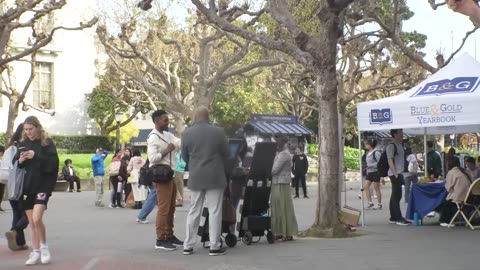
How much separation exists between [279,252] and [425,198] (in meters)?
5.00

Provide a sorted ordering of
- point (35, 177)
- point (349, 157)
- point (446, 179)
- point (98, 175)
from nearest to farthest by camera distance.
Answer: point (35, 177), point (446, 179), point (98, 175), point (349, 157)

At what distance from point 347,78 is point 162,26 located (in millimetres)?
8876

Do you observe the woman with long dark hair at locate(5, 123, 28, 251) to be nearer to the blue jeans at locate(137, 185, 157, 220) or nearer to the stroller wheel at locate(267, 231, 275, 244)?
the stroller wheel at locate(267, 231, 275, 244)

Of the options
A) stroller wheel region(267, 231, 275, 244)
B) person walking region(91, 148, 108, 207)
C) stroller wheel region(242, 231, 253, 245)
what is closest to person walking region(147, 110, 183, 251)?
stroller wheel region(242, 231, 253, 245)

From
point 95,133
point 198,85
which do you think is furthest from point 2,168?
point 95,133

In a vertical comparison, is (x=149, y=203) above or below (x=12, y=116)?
below

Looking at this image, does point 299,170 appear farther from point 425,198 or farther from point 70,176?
point 425,198

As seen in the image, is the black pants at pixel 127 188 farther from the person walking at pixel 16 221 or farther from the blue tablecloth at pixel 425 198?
the person walking at pixel 16 221

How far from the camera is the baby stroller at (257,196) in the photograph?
10461 mm

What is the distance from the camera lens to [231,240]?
10.3 metres

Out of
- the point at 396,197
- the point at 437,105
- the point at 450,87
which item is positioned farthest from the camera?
the point at 396,197

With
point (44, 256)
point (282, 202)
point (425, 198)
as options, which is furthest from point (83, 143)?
point (44, 256)

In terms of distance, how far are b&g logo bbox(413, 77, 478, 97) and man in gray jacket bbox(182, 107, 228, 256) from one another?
4791 mm

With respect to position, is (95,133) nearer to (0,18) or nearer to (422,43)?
(422,43)
